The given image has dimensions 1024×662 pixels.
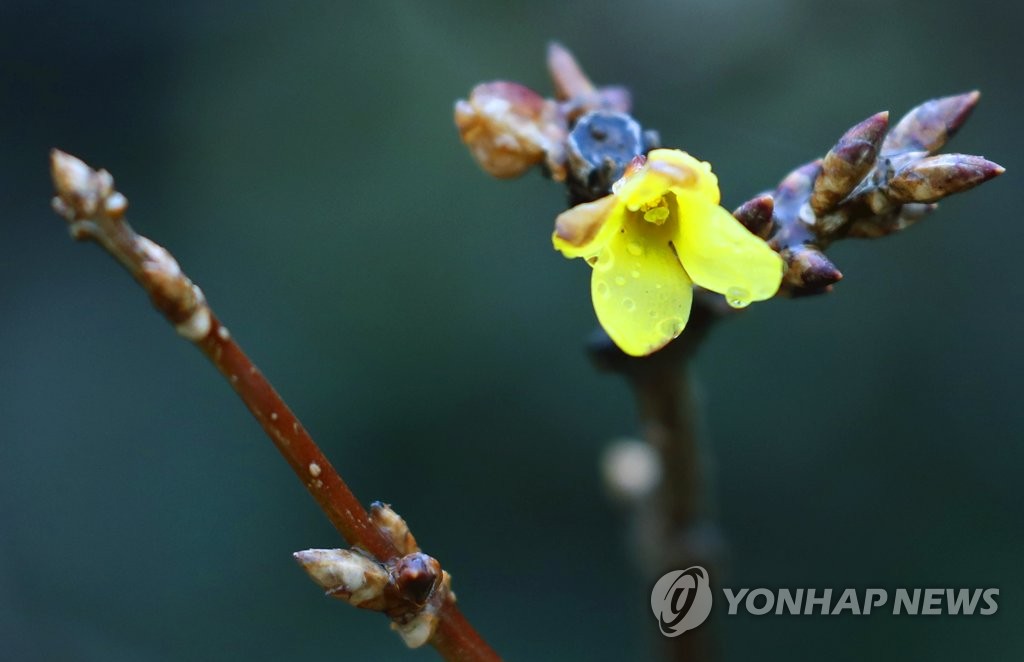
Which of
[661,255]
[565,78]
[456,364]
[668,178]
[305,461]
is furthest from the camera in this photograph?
[456,364]

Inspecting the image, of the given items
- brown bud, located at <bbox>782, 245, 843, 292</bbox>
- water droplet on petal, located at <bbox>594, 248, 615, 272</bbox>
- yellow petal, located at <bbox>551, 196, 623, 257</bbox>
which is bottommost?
brown bud, located at <bbox>782, 245, 843, 292</bbox>

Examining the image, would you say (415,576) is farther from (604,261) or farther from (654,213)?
(654,213)

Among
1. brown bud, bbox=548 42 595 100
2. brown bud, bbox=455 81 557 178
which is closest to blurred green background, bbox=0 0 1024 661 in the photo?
brown bud, bbox=548 42 595 100

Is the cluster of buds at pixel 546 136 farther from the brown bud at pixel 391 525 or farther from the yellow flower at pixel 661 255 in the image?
the brown bud at pixel 391 525

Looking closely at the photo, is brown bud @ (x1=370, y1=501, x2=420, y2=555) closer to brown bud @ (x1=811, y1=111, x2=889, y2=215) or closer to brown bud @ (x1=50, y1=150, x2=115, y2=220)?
brown bud @ (x1=50, y1=150, x2=115, y2=220)

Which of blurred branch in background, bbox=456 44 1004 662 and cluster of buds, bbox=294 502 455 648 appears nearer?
cluster of buds, bbox=294 502 455 648

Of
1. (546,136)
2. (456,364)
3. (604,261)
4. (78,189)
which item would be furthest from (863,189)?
(456,364)
